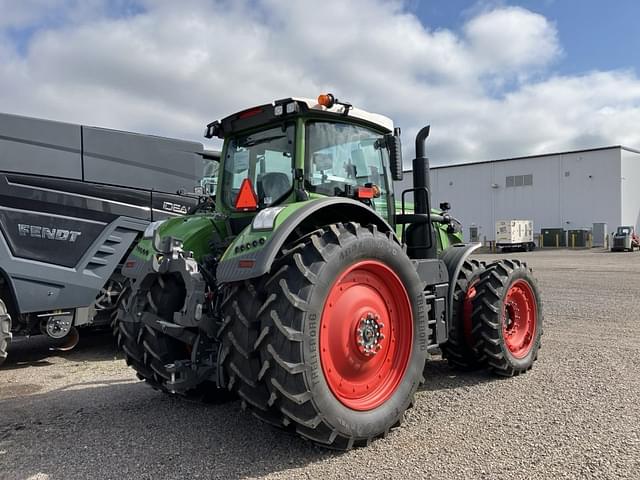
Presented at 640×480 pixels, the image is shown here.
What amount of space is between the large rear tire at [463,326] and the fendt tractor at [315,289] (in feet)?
0.05

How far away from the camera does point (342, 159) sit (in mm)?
4520

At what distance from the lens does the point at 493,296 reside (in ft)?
16.7

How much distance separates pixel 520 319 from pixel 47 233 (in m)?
5.48

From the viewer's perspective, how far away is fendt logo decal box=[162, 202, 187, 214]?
7.42 meters

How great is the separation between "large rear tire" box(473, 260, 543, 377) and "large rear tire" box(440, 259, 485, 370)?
94 millimetres

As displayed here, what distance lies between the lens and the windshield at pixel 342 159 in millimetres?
4238

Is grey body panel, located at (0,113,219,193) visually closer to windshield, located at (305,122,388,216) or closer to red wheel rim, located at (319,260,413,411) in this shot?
windshield, located at (305,122,388,216)

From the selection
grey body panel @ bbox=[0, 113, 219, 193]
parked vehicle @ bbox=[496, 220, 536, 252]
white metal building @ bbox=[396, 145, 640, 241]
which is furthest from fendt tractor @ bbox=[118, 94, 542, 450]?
white metal building @ bbox=[396, 145, 640, 241]

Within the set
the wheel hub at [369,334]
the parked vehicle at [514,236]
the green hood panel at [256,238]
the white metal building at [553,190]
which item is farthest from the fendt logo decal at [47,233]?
the white metal building at [553,190]

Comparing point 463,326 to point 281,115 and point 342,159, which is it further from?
point 281,115

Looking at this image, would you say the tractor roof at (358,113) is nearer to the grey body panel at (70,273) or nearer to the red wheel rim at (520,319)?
the red wheel rim at (520,319)

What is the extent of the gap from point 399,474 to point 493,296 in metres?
2.40

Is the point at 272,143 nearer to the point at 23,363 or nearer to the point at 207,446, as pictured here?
the point at 207,446

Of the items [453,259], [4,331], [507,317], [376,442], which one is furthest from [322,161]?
[4,331]
